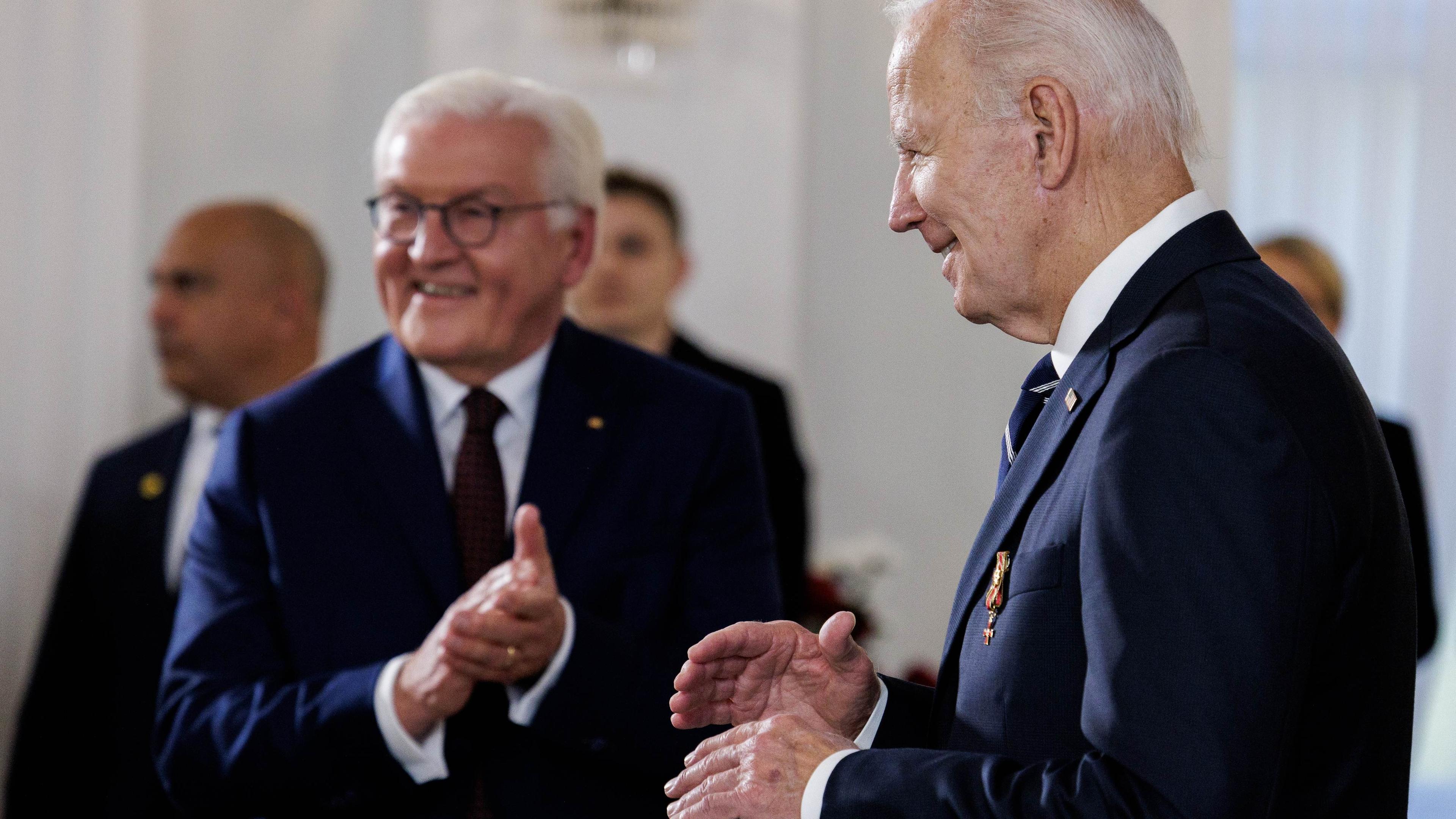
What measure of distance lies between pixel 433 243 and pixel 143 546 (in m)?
1.59

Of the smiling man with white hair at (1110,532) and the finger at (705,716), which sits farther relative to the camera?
the finger at (705,716)

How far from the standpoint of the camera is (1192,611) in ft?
3.72

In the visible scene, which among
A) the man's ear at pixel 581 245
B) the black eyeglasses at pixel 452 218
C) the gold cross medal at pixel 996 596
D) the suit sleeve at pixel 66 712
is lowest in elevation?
Result: the suit sleeve at pixel 66 712

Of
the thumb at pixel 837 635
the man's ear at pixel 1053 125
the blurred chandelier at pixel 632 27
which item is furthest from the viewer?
the blurred chandelier at pixel 632 27

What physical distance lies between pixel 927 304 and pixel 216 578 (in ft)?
12.8

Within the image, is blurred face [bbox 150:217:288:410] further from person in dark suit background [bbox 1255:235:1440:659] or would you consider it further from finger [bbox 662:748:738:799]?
finger [bbox 662:748:738:799]

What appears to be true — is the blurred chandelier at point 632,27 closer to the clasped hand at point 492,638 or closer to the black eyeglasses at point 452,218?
the black eyeglasses at point 452,218

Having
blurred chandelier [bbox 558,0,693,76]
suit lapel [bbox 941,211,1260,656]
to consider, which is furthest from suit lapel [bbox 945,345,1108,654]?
blurred chandelier [bbox 558,0,693,76]

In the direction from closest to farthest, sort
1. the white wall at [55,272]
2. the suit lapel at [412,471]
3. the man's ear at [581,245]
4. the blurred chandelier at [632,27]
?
the suit lapel at [412,471] < the man's ear at [581,245] < the white wall at [55,272] < the blurred chandelier at [632,27]

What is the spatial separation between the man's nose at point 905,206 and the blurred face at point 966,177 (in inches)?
0.5

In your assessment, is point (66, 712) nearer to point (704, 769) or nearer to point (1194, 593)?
point (704, 769)

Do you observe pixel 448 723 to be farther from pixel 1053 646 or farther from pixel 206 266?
pixel 206 266

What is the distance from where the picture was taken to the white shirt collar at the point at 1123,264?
1390mm

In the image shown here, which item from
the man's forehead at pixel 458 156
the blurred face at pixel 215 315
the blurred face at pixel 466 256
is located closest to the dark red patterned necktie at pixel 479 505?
the blurred face at pixel 466 256
